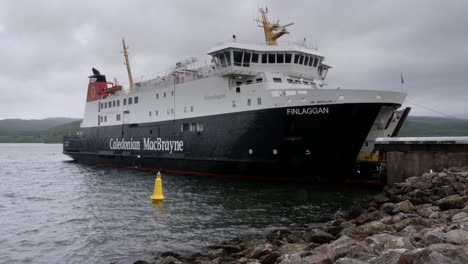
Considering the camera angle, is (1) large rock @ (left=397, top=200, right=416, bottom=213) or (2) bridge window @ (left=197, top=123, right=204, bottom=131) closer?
(1) large rock @ (left=397, top=200, right=416, bottom=213)

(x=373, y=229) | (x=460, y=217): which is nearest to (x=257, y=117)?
(x=373, y=229)

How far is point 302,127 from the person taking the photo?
17391 millimetres

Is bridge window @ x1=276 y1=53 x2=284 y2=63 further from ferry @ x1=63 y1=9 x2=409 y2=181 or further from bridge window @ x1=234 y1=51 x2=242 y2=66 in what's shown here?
bridge window @ x1=234 y1=51 x2=242 y2=66

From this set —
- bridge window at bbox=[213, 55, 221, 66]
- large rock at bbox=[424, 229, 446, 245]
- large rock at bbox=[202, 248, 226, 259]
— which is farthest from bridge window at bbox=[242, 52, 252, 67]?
large rock at bbox=[424, 229, 446, 245]

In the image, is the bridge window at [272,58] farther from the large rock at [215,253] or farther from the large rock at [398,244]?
the large rock at [398,244]

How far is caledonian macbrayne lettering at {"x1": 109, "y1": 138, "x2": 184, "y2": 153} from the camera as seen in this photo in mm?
23250

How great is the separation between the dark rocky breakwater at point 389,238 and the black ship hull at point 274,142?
14.7 feet

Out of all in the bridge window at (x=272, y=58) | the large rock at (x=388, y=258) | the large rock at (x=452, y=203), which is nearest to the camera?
the large rock at (x=388, y=258)

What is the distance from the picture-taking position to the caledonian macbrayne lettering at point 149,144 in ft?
76.3

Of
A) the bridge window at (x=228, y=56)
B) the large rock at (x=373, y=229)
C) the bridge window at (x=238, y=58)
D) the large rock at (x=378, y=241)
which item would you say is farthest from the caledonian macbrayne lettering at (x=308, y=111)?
the large rock at (x=378, y=241)

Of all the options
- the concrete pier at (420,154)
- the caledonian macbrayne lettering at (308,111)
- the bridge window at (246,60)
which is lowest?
the concrete pier at (420,154)

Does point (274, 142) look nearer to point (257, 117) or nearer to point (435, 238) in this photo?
point (257, 117)

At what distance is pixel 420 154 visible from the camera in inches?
605

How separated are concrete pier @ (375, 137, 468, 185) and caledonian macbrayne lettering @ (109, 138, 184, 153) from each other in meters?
11.5
